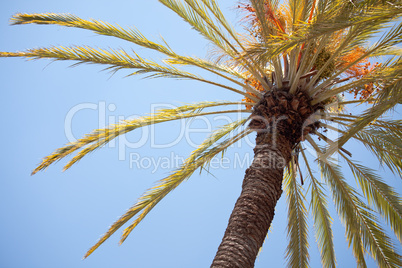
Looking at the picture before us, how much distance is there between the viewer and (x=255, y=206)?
493cm

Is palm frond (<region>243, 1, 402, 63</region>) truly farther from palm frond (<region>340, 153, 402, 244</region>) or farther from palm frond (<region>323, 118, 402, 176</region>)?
palm frond (<region>340, 153, 402, 244</region>)

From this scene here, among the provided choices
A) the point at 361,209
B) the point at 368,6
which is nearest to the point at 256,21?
the point at 368,6

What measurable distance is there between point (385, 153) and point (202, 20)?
408 centimetres

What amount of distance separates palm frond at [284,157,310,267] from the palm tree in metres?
0.02

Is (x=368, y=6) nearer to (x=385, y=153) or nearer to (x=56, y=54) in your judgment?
(x=385, y=153)

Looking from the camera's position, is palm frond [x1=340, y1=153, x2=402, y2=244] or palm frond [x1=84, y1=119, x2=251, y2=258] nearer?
palm frond [x1=84, y1=119, x2=251, y2=258]

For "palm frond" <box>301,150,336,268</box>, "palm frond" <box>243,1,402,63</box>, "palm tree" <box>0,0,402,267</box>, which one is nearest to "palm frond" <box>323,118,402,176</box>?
"palm tree" <box>0,0,402,267</box>

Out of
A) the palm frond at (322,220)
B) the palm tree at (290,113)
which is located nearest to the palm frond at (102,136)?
the palm tree at (290,113)

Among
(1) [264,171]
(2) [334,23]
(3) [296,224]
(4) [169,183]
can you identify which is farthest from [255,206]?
(3) [296,224]

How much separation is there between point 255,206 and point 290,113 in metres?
1.94

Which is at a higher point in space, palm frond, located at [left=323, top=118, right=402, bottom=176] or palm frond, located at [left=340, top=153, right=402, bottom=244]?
palm frond, located at [left=323, top=118, right=402, bottom=176]

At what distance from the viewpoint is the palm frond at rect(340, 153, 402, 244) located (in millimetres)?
6508

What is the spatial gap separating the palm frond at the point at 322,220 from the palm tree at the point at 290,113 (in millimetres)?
22

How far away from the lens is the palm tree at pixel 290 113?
5137mm
